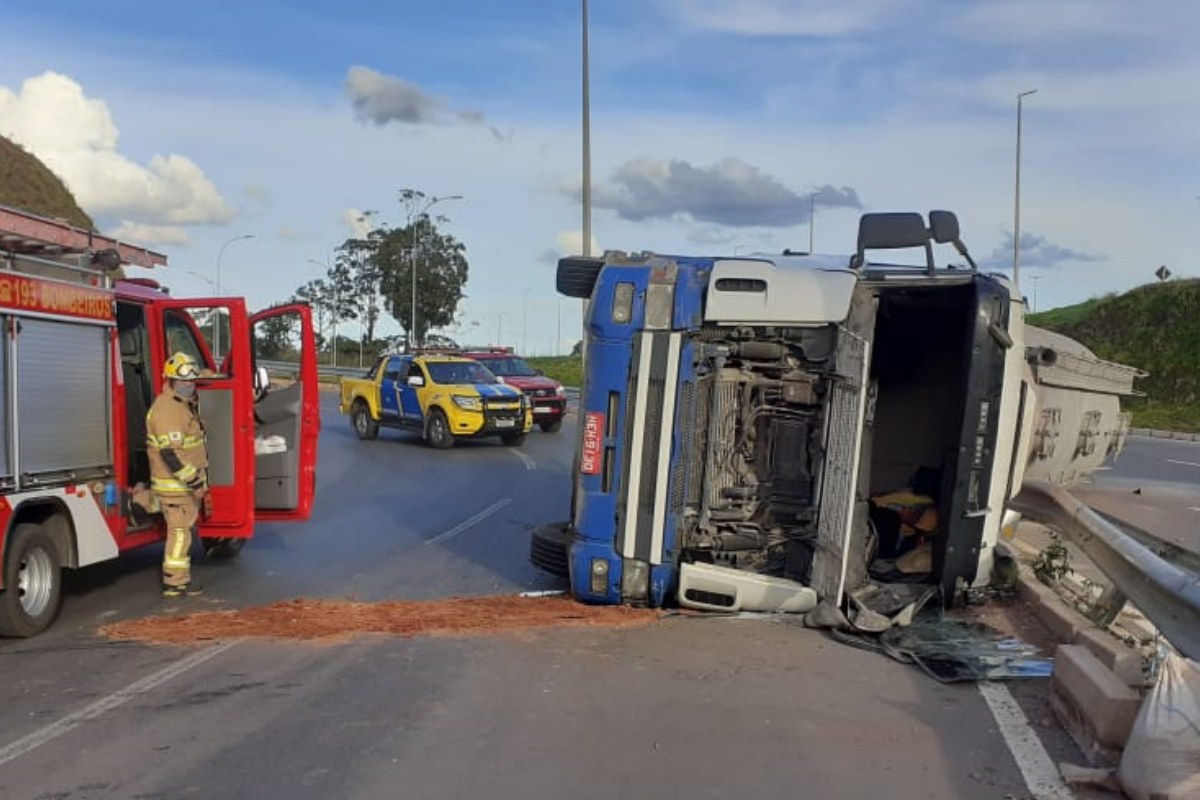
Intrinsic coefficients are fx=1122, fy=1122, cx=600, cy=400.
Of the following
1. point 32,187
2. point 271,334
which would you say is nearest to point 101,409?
point 271,334

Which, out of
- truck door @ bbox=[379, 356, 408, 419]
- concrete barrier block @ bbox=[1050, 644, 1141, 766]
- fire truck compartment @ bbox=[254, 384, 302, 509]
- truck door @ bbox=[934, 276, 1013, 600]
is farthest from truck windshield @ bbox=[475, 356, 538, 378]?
concrete barrier block @ bbox=[1050, 644, 1141, 766]

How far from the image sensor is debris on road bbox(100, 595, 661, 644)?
7258 millimetres

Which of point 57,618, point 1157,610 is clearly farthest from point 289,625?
point 1157,610

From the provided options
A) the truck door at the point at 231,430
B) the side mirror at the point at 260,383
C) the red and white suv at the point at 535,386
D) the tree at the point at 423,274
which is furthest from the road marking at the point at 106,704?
the tree at the point at 423,274

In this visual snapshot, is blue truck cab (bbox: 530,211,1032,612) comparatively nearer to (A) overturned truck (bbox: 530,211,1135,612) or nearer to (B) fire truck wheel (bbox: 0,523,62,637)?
(A) overturned truck (bbox: 530,211,1135,612)

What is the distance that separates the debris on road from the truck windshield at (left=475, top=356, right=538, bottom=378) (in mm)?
17764

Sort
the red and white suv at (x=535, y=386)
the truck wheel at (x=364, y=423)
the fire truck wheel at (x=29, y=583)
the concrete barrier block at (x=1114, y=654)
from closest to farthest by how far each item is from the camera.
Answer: the concrete barrier block at (x=1114, y=654) < the fire truck wheel at (x=29, y=583) < the truck wheel at (x=364, y=423) < the red and white suv at (x=535, y=386)

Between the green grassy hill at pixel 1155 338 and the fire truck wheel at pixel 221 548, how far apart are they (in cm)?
3248

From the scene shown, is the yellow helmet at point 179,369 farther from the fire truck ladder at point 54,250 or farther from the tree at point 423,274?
the tree at point 423,274

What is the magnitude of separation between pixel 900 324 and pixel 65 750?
21.7 feet

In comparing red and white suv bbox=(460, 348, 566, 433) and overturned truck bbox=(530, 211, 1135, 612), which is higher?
overturned truck bbox=(530, 211, 1135, 612)

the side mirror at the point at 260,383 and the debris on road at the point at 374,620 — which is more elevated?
the side mirror at the point at 260,383

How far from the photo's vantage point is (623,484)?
744 cm

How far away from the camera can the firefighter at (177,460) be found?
8281mm
